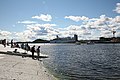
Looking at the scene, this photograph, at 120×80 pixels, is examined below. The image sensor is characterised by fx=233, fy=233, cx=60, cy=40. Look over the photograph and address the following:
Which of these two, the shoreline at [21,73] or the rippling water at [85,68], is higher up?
the shoreline at [21,73]

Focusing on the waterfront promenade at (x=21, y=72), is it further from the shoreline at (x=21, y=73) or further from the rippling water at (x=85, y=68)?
the rippling water at (x=85, y=68)

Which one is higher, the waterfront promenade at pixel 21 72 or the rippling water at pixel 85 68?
the waterfront promenade at pixel 21 72

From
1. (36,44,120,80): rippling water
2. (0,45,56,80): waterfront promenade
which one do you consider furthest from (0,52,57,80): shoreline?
(36,44,120,80): rippling water

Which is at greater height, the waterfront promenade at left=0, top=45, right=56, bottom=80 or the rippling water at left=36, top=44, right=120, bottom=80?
the waterfront promenade at left=0, top=45, right=56, bottom=80

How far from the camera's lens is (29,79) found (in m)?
18.2

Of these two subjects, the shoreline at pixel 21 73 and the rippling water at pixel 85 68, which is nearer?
the shoreline at pixel 21 73

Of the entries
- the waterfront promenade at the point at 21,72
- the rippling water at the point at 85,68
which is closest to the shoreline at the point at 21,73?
the waterfront promenade at the point at 21,72

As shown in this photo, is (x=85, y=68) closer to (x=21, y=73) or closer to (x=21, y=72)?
(x=21, y=72)

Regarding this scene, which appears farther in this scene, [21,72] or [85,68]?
[85,68]

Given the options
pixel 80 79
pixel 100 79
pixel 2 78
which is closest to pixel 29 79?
pixel 2 78

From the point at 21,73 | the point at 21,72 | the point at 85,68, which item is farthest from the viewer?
the point at 85,68

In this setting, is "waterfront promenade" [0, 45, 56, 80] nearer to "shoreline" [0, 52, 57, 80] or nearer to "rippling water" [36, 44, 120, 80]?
"shoreline" [0, 52, 57, 80]

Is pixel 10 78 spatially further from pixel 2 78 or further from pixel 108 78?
pixel 108 78

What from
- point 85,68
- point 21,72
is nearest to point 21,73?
point 21,72
